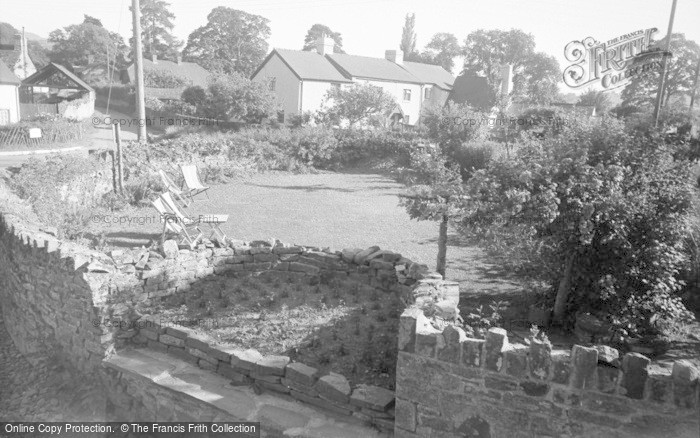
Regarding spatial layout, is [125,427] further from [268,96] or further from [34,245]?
[268,96]

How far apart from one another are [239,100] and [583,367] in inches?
1083

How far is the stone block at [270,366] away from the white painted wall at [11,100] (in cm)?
3215

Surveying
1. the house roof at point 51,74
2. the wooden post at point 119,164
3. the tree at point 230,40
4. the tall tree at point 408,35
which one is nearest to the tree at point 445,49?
the tall tree at point 408,35

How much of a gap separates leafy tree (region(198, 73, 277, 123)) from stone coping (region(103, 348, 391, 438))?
80.7 ft

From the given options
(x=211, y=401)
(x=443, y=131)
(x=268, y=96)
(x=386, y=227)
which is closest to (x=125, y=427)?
(x=211, y=401)

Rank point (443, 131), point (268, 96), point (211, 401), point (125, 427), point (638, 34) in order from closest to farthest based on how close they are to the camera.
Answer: point (211, 401) → point (125, 427) → point (638, 34) → point (443, 131) → point (268, 96)

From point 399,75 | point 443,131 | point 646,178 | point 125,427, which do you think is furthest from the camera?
point 399,75

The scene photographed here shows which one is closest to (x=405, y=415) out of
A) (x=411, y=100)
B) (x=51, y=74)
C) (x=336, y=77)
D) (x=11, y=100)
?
(x=336, y=77)

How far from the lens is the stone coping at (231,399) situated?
464 cm

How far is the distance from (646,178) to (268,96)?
83.4 feet

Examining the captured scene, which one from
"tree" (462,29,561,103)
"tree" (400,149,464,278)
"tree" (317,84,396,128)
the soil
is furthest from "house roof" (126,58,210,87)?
the soil

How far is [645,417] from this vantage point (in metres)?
3.50

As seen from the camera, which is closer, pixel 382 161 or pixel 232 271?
pixel 232 271

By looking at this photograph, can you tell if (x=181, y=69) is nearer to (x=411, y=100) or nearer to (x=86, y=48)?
(x=86, y=48)
